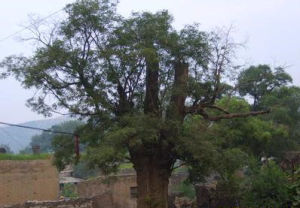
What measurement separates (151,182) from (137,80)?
13.6 ft

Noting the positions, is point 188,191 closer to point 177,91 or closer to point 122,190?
point 122,190

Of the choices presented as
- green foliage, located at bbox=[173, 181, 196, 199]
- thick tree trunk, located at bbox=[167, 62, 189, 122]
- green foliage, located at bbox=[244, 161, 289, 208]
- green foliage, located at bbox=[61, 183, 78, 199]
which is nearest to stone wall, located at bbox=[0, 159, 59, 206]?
green foliage, located at bbox=[61, 183, 78, 199]

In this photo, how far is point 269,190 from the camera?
17422mm

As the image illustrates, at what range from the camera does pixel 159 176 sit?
815 inches

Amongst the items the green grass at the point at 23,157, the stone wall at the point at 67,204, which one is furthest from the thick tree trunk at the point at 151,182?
the green grass at the point at 23,157

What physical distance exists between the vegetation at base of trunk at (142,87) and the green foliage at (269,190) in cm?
195

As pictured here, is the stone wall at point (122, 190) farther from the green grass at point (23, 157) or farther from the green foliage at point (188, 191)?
the green grass at point (23, 157)

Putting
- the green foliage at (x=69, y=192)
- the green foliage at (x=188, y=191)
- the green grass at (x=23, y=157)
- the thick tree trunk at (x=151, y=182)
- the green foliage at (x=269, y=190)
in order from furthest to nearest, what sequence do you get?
the green foliage at (x=69, y=192) < the green foliage at (x=188, y=191) < the green grass at (x=23, y=157) < the thick tree trunk at (x=151, y=182) < the green foliage at (x=269, y=190)

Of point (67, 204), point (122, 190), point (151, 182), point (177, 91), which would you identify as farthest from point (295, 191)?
point (122, 190)

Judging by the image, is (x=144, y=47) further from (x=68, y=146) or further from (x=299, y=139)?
(x=299, y=139)

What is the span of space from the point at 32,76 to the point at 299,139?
1063 inches

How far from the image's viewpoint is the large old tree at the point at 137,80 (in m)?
19.0

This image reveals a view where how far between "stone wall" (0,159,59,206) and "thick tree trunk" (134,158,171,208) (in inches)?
567

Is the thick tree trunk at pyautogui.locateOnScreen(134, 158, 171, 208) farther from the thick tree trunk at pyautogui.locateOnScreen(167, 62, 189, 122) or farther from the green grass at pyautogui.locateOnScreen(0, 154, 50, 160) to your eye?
the green grass at pyautogui.locateOnScreen(0, 154, 50, 160)
